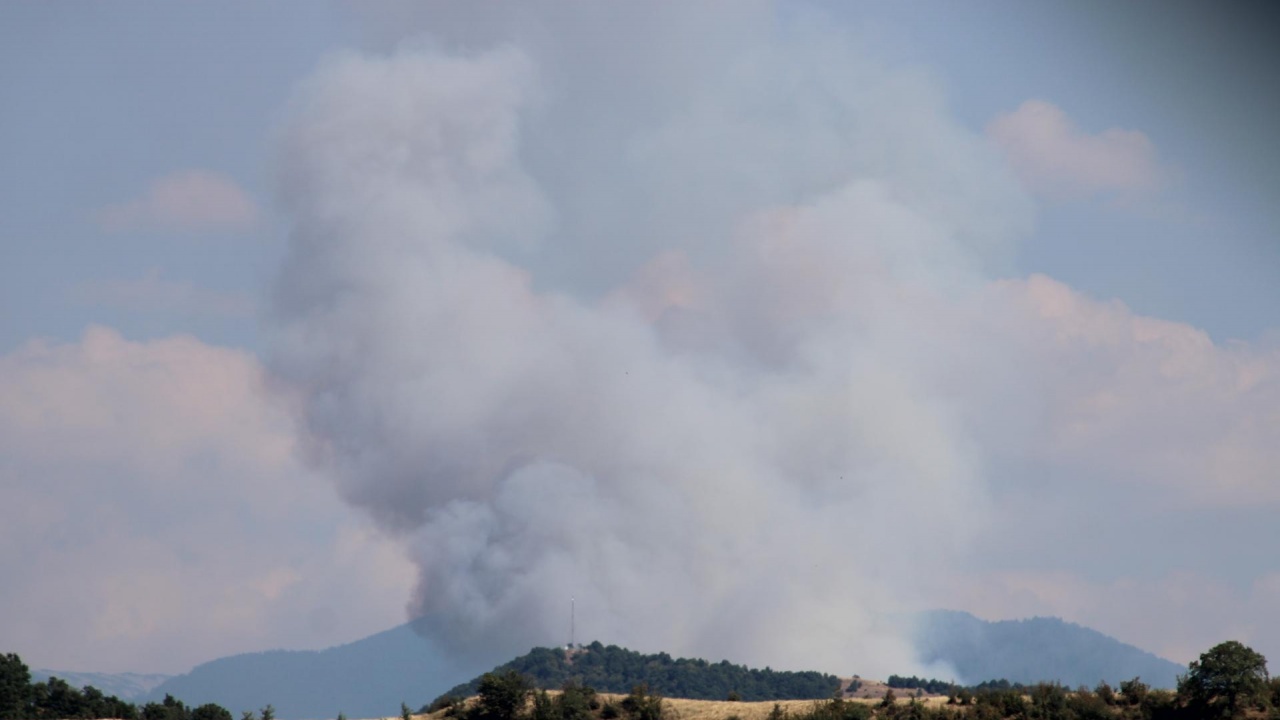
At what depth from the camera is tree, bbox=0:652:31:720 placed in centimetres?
12244

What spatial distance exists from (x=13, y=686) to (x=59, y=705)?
14.7 feet

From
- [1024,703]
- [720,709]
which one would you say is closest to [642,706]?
[720,709]

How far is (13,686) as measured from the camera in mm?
127375

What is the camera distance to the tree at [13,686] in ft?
402

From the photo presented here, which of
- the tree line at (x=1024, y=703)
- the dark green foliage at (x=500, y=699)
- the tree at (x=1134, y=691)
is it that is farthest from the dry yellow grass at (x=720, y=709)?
the tree at (x=1134, y=691)

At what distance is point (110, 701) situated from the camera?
445 ft

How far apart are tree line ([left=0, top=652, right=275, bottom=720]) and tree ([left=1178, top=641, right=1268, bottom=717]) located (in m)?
74.4

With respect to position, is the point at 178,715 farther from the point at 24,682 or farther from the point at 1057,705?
the point at 1057,705

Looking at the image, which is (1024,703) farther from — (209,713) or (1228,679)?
(209,713)

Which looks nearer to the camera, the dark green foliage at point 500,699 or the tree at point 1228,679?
the tree at point 1228,679

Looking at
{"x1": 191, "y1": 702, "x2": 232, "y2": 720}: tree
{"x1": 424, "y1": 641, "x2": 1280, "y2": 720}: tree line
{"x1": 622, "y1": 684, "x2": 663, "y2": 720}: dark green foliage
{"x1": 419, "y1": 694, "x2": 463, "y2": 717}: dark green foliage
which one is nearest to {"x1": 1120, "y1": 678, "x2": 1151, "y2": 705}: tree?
{"x1": 424, "y1": 641, "x2": 1280, "y2": 720}: tree line

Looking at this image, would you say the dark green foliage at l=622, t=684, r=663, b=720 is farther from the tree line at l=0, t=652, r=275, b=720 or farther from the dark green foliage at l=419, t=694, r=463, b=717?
the tree line at l=0, t=652, r=275, b=720

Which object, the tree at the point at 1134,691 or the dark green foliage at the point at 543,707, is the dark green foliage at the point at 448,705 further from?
the tree at the point at 1134,691

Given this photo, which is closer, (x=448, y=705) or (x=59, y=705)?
(x=448, y=705)
